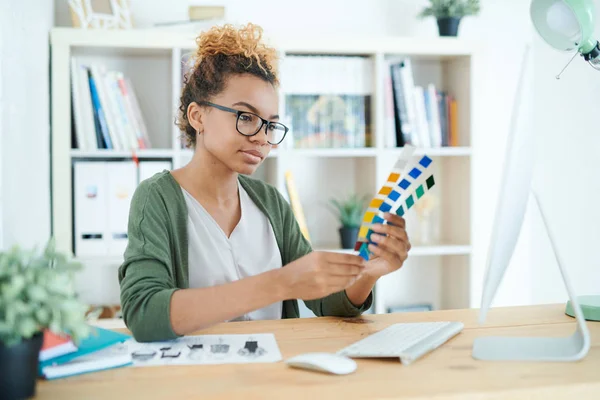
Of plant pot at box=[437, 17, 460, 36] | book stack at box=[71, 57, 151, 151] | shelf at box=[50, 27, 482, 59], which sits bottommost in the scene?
book stack at box=[71, 57, 151, 151]

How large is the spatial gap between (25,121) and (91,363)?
121 centimetres

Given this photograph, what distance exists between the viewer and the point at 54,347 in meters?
1.04

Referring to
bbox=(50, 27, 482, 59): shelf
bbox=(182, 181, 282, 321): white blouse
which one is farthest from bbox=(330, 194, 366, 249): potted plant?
bbox=(182, 181, 282, 321): white blouse

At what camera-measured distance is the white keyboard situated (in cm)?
114

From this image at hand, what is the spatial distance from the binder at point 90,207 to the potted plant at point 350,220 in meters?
1.01

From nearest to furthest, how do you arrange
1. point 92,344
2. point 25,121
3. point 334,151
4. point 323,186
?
1. point 92,344
2. point 25,121
3. point 334,151
4. point 323,186

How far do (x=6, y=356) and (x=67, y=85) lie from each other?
190cm

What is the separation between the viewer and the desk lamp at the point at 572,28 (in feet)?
4.92

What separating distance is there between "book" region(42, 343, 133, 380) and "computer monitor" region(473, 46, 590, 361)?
628mm

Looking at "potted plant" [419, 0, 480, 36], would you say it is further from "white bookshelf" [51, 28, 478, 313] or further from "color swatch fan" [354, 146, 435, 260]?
"color swatch fan" [354, 146, 435, 260]

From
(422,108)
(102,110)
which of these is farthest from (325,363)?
(422,108)

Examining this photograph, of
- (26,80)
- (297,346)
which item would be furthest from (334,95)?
(297,346)

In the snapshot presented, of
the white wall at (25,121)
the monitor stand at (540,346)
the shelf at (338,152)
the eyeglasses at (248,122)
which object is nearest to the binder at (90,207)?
the white wall at (25,121)

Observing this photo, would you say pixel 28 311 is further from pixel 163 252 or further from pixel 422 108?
pixel 422 108
